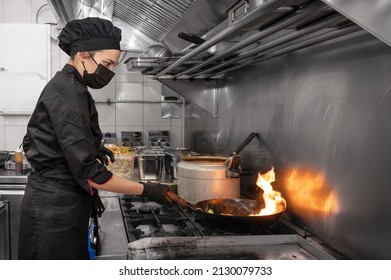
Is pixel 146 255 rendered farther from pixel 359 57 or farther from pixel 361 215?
pixel 359 57

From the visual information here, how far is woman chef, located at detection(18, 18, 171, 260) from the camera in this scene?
114 centimetres

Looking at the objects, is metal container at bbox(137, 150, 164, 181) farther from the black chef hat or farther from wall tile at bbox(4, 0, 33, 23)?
wall tile at bbox(4, 0, 33, 23)

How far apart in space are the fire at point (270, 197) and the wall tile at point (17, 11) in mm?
2572

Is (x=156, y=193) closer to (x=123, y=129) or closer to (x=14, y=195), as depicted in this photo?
(x=14, y=195)

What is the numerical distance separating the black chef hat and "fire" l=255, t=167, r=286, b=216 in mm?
727

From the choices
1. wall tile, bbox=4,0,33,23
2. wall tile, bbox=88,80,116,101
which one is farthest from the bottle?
wall tile, bbox=4,0,33,23

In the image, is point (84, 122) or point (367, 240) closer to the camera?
point (367, 240)

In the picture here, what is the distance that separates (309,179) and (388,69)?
459mm

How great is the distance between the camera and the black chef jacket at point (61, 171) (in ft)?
3.67

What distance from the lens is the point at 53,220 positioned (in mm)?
1202

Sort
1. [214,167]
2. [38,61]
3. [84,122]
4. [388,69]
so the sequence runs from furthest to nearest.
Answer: [38,61]
[214,167]
[84,122]
[388,69]

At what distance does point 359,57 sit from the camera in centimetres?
96
